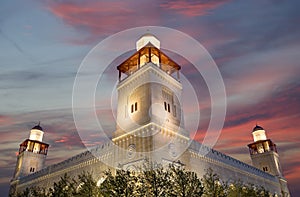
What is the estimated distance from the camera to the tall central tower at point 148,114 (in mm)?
25922

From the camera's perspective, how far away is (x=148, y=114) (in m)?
27.5

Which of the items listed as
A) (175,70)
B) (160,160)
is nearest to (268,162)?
(175,70)

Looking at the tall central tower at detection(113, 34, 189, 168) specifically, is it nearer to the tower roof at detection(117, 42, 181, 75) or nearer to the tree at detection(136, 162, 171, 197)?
the tower roof at detection(117, 42, 181, 75)

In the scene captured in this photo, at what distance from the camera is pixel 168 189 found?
20391 millimetres

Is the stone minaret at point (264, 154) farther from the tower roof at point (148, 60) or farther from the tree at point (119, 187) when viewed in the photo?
the tree at point (119, 187)

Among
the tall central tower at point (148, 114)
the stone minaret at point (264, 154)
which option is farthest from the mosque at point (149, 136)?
the stone minaret at point (264, 154)

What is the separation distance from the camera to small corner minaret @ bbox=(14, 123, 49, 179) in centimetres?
5045

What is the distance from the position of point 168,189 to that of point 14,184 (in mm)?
43098

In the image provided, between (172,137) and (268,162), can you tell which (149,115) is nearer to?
(172,137)

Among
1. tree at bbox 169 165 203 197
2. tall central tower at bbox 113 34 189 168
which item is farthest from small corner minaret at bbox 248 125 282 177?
tree at bbox 169 165 203 197

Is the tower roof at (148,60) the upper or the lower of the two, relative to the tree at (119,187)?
upper

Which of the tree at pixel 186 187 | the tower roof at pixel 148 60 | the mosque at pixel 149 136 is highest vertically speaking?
the tower roof at pixel 148 60

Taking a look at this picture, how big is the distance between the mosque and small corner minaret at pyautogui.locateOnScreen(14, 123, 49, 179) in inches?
267

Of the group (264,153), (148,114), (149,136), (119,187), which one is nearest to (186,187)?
(119,187)
